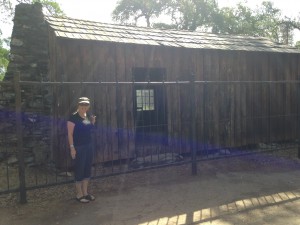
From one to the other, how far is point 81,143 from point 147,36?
15.3 ft

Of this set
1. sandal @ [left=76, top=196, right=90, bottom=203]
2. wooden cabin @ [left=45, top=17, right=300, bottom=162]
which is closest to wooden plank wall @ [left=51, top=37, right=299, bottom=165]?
wooden cabin @ [left=45, top=17, right=300, bottom=162]

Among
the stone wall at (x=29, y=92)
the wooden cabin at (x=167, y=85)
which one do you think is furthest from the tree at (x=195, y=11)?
the stone wall at (x=29, y=92)

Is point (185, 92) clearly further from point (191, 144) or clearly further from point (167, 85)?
point (191, 144)

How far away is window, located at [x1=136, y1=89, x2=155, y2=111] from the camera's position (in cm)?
966

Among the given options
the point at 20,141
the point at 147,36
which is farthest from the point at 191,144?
the point at 20,141

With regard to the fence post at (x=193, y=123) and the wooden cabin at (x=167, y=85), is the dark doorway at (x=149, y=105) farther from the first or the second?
the fence post at (x=193, y=123)

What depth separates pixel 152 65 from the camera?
8.89m

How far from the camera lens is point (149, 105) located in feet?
32.3

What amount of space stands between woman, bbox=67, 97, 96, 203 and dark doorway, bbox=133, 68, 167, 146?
10.2ft

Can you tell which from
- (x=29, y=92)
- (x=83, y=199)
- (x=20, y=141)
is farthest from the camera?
(x=29, y=92)

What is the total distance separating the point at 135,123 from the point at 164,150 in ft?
3.76

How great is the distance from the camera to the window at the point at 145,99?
9.66 metres

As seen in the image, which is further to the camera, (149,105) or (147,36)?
(149,105)

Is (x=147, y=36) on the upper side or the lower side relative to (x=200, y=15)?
lower
